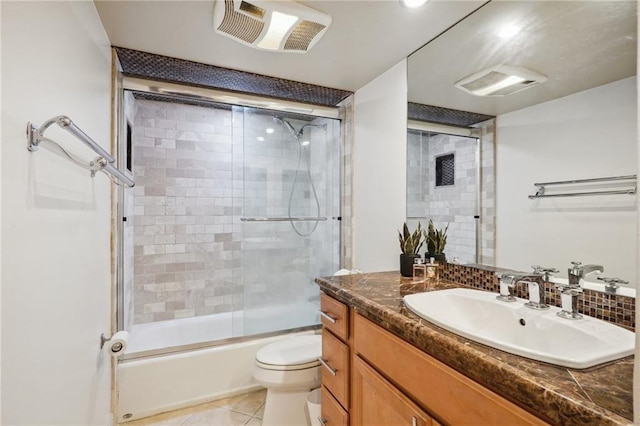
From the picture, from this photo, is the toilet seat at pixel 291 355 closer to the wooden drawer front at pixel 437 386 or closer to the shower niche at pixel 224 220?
the shower niche at pixel 224 220

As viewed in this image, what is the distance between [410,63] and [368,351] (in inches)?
63.6

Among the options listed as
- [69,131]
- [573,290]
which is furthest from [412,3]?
[69,131]

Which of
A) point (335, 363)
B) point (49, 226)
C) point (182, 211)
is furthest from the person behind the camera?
point (182, 211)

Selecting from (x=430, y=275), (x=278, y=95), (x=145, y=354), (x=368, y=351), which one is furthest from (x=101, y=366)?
(x=278, y=95)

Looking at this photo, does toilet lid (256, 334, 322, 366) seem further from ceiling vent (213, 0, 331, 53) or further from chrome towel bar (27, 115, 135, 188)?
ceiling vent (213, 0, 331, 53)

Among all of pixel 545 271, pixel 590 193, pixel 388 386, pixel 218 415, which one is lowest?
pixel 218 415

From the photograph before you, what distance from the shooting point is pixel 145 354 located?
196cm

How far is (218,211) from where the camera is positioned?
303 cm

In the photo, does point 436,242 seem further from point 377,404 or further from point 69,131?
point 69,131

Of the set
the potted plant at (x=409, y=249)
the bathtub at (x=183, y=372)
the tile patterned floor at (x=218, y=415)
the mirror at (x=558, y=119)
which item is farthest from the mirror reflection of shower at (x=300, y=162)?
the mirror at (x=558, y=119)

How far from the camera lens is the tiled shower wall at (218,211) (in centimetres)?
250

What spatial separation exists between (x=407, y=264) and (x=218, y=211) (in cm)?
205

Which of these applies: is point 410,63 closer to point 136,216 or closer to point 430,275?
point 430,275

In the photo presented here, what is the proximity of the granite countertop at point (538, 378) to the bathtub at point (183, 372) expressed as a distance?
155 cm
